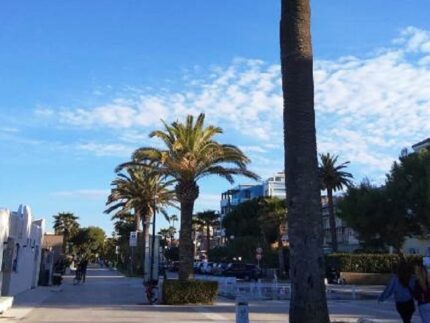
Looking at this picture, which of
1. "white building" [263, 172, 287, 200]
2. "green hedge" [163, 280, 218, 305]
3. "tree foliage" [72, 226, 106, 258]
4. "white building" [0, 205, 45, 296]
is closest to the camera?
"green hedge" [163, 280, 218, 305]

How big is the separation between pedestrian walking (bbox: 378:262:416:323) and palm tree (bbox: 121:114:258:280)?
41.7ft

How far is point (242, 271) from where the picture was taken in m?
57.3

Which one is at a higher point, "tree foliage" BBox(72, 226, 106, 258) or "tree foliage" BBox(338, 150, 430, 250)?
"tree foliage" BBox(72, 226, 106, 258)

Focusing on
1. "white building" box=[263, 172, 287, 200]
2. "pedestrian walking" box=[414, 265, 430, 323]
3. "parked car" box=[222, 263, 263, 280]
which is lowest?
"pedestrian walking" box=[414, 265, 430, 323]

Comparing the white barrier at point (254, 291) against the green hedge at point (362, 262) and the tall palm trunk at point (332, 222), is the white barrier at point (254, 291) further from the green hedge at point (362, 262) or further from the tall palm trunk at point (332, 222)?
the tall palm trunk at point (332, 222)

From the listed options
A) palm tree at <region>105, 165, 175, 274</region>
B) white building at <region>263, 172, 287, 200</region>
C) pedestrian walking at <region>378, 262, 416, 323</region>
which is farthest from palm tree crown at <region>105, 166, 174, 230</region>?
white building at <region>263, 172, 287, 200</region>

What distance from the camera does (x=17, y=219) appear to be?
27312 millimetres

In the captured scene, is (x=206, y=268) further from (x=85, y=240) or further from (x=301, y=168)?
(x=301, y=168)

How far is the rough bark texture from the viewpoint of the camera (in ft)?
78.2

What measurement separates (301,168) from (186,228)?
14395 millimetres

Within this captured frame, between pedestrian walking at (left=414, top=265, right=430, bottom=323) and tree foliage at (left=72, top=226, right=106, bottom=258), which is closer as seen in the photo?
pedestrian walking at (left=414, top=265, right=430, bottom=323)

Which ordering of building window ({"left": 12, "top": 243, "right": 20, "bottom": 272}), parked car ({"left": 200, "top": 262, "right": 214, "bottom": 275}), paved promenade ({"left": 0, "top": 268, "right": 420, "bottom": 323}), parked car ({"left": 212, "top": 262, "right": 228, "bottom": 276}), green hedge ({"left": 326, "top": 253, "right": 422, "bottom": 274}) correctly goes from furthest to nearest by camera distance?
parked car ({"left": 200, "top": 262, "right": 214, "bottom": 275})
parked car ({"left": 212, "top": 262, "right": 228, "bottom": 276})
green hedge ({"left": 326, "top": 253, "right": 422, "bottom": 274})
building window ({"left": 12, "top": 243, "right": 20, "bottom": 272})
paved promenade ({"left": 0, "top": 268, "right": 420, "bottom": 323})

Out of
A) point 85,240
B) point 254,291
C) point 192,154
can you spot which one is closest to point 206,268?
point 254,291

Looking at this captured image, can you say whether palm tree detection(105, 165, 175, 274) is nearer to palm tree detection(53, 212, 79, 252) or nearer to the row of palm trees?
the row of palm trees
